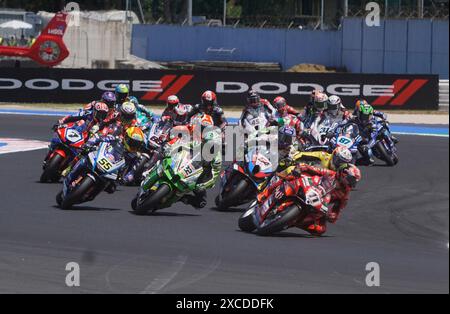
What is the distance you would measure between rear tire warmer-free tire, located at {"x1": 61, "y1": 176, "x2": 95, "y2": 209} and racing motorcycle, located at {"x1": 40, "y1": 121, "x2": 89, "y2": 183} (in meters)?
2.49

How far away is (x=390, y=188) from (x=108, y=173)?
567cm

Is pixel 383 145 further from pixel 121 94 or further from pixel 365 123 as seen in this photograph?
pixel 121 94

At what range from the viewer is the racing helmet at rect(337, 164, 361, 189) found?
10304 millimetres

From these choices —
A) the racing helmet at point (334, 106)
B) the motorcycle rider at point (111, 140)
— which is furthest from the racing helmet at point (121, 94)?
the motorcycle rider at point (111, 140)

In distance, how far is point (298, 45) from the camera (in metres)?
45.7

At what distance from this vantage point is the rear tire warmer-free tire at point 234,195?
42.2 ft

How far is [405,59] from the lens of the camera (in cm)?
4047

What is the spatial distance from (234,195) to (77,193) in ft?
6.67

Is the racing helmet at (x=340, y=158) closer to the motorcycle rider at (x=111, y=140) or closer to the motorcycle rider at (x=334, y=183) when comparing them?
the motorcycle rider at (x=334, y=183)

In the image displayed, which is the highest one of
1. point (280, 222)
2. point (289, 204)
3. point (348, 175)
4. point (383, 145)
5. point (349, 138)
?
point (348, 175)

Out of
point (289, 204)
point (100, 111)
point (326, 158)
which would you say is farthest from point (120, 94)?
point (289, 204)

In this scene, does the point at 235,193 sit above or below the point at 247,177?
below

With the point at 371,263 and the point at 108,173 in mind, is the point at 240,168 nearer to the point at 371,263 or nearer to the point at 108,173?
the point at 108,173

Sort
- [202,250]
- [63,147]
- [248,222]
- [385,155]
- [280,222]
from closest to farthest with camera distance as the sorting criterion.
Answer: [202,250], [280,222], [248,222], [63,147], [385,155]
